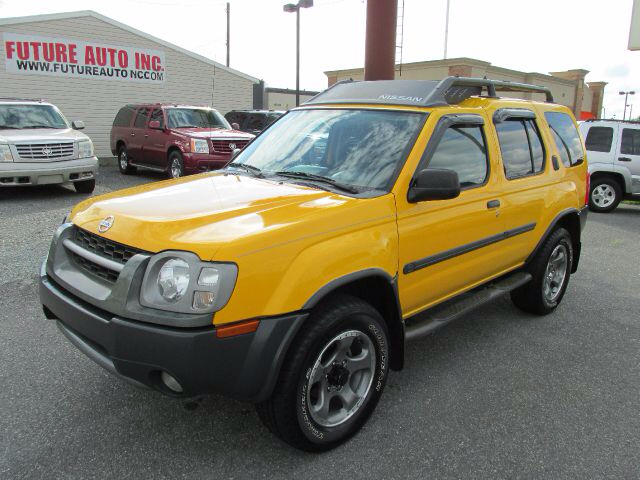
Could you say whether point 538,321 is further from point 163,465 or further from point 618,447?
point 163,465

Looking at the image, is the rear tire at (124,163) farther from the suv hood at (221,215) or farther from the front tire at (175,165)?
the suv hood at (221,215)

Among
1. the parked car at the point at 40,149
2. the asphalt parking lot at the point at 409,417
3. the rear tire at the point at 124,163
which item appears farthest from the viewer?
the rear tire at the point at 124,163

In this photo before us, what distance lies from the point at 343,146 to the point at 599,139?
387 inches

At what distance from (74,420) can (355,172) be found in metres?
2.17

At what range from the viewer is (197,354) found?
2.21m

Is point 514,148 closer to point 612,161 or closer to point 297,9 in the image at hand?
point 612,161

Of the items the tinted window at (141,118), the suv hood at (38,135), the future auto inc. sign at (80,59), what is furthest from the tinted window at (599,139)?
the future auto inc. sign at (80,59)

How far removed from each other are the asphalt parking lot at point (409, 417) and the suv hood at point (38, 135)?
5.99 m

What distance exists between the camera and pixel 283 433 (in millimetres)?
2541

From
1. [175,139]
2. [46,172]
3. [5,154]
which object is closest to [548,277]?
[46,172]

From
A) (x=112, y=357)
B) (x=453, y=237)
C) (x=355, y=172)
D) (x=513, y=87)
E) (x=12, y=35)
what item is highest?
(x=12, y=35)

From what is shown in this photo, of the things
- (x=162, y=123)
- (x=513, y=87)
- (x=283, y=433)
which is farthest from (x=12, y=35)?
(x=283, y=433)

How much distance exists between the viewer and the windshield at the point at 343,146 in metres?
3.16

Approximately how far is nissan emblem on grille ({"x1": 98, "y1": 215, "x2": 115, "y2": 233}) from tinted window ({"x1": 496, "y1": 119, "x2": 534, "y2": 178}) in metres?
2.78
